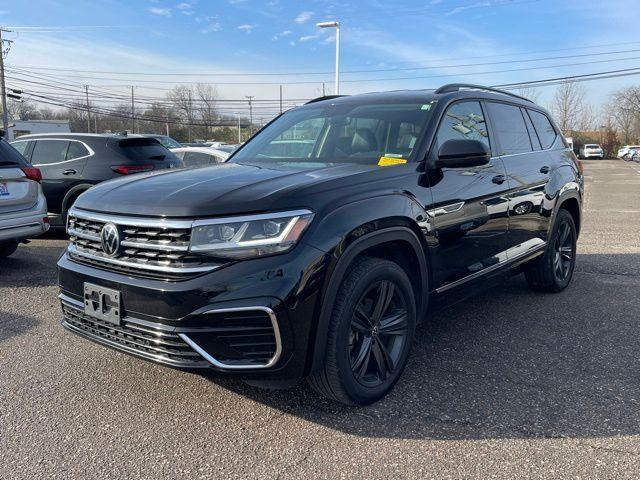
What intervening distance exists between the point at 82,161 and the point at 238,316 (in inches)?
265

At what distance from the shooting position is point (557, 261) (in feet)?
17.4

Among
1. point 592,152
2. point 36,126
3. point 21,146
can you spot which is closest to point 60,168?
point 21,146

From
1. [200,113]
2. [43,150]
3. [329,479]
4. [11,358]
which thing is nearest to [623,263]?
[329,479]

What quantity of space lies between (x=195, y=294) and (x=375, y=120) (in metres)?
1.96

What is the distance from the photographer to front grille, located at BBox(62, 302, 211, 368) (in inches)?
101

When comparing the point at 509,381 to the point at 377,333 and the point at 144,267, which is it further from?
the point at 144,267

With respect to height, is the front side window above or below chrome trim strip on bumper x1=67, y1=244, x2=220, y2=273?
above

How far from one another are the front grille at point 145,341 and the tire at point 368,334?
2.06ft

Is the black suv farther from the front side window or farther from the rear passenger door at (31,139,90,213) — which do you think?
the rear passenger door at (31,139,90,213)

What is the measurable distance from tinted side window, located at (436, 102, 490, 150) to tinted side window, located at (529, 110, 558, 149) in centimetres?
120

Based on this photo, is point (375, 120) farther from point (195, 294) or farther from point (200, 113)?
point (200, 113)

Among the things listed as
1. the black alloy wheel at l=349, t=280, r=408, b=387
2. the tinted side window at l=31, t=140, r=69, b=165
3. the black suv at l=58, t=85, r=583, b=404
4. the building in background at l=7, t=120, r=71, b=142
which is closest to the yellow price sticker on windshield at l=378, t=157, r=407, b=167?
the black suv at l=58, t=85, r=583, b=404

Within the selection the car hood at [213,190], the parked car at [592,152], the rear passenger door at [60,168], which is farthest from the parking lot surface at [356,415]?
the parked car at [592,152]

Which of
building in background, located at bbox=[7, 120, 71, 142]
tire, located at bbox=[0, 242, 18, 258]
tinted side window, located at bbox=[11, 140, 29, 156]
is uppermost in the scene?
building in background, located at bbox=[7, 120, 71, 142]
